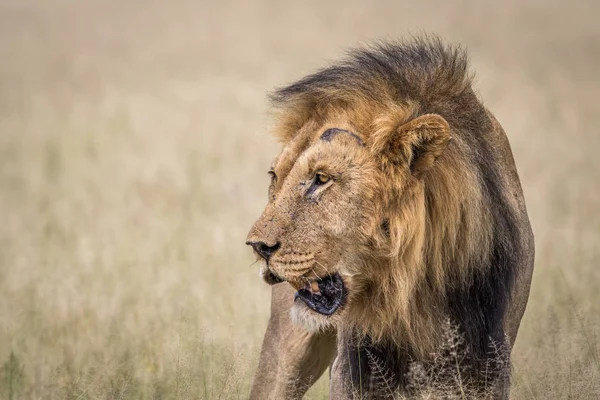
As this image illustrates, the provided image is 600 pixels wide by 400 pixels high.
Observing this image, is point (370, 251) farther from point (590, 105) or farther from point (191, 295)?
point (590, 105)

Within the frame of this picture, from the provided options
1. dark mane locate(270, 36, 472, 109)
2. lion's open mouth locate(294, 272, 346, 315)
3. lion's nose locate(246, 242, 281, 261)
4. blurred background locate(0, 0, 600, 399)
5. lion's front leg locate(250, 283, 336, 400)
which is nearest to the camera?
lion's nose locate(246, 242, 281, 261)

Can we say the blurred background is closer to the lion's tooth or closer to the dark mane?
the dark mane

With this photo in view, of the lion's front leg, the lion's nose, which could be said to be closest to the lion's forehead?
the lion's nose

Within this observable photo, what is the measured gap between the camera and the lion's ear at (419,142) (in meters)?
4.41

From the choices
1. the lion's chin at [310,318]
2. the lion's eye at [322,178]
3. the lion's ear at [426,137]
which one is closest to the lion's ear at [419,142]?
the lion's ear at [426,137]

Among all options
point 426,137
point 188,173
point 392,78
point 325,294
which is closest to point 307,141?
point 392,78

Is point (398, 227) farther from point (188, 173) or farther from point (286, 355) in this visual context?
point (188, 173)

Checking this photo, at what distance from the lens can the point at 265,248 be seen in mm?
4418

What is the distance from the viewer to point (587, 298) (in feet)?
25.0

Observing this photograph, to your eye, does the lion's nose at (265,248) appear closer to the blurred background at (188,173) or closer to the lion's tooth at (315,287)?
the lion's tooth at (315,287)

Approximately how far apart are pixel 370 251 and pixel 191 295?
13.4 ft

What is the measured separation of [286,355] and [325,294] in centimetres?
99

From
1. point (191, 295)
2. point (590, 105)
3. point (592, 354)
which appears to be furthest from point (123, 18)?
point (592, 354)

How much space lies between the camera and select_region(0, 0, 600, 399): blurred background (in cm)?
637
